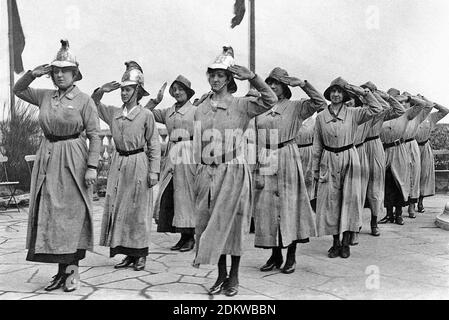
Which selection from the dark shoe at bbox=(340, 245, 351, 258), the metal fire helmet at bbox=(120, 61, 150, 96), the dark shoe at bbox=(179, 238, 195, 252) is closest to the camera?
the metal fire helmet at bbox=(120, 61, 150, 96)

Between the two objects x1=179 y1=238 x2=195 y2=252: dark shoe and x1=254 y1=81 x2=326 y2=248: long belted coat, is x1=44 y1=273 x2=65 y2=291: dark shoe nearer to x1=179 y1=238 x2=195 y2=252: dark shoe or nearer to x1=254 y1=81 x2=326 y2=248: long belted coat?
x1=254 y1=81 x2=326 y2=248: long belted coat

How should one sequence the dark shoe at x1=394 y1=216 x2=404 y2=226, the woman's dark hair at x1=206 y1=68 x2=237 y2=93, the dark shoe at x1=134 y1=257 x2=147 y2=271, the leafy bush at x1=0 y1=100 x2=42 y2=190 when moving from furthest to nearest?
the leafy bush at x1=0 y1=100 x2=42 y2=190 < the dark shoe at x1=394 y1=216 x2=404 y2=226 < the dark shoe at x1=134 y1=257 x2=147 y2=271 < the woman's dark hair at x1=206 y1=68 x2=237 y2=93

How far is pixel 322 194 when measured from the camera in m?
6.59

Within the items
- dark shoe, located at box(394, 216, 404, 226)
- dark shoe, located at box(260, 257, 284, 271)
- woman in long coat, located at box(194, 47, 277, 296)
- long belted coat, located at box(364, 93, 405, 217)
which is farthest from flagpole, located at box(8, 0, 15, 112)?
woman in long coat, located at box(194, 47, 277, 296)

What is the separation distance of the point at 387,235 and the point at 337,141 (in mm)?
2154

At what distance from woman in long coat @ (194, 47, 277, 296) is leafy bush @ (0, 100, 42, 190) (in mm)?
7944

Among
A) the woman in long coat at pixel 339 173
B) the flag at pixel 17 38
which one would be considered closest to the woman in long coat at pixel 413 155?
the woman in long coat at pixel 339 173

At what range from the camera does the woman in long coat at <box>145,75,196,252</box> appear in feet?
23.0

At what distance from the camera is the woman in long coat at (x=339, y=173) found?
6445 mm

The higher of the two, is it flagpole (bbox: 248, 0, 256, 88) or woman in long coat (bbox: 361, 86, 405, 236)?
flagpole (bbox: 248, 0, 256, 88)

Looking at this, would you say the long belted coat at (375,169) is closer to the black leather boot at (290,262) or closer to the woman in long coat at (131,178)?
the black leather boot at (290,262)

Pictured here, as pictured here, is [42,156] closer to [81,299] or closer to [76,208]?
[76,208]

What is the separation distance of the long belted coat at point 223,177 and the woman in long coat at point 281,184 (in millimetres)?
886

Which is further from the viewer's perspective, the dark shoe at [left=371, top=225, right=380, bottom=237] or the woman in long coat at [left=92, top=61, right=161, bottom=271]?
the dark shoe at [left=371, top=225, right=380, bottom=237]
